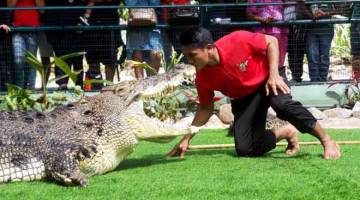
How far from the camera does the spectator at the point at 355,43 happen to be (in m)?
9.71

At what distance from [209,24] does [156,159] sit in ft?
12.2

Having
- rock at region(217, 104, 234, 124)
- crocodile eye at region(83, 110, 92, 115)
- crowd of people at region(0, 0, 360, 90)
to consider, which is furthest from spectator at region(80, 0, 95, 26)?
crocodile eye at region(83, 110, 92, 115)

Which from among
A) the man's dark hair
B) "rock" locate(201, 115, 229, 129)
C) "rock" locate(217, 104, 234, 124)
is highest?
the man's dark hair

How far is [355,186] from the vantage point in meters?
4.43

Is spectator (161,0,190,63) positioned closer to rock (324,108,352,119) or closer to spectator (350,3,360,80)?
rock (324,108,352,119)

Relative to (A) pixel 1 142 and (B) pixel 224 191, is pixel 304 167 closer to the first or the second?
(B) pixel 224 191

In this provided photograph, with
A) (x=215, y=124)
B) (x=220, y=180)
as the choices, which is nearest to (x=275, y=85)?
(x=220, y=180)

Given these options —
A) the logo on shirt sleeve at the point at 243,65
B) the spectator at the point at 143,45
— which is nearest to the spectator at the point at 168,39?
the spectator at the point at 143,45

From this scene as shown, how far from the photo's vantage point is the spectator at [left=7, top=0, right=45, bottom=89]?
353 inches

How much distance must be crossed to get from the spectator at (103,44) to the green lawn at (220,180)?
11.1 feet

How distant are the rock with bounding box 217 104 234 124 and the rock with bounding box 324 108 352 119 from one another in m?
1.24

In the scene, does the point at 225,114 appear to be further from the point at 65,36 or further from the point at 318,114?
the point at 65,36

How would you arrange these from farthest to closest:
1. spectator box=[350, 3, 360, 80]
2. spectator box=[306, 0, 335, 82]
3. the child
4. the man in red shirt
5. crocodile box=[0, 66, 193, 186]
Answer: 1. spectator box=[350, 3, 360, 80]
2. spectator box=[306, 0, 335, 82]
3. the child
4. the man in red shirt
5. crocodile box=[0, 66, 193, 186]

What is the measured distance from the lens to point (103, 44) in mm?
9266
